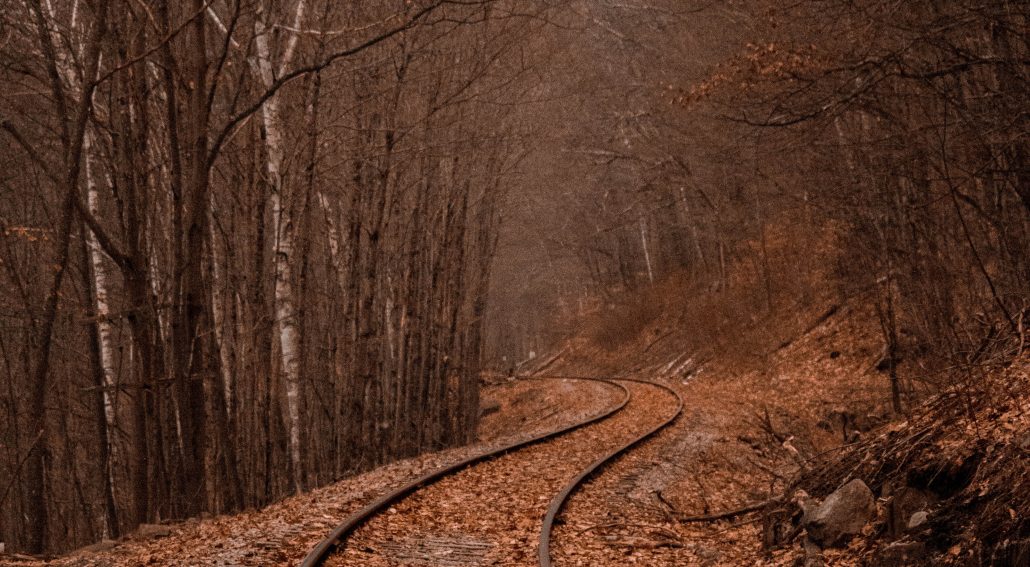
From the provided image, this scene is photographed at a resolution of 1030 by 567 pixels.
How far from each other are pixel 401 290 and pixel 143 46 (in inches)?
389

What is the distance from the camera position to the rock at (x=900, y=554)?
18.1 feet

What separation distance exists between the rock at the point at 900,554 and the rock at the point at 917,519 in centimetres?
14

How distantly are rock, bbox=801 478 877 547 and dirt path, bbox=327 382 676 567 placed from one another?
239 centimetres

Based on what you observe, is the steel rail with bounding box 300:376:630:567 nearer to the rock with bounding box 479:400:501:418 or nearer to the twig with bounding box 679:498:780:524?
the twig with bounding box 679:498:780:524

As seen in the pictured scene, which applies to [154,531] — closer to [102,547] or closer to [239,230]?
[102,547]

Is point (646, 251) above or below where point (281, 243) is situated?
below

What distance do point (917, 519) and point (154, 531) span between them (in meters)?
7.23

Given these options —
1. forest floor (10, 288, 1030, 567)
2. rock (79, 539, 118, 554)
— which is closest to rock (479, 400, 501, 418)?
forest floor (10, 288, 1030, 567)

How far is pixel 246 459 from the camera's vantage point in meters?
13.6

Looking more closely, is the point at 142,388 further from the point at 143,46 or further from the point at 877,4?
the point at 877,4

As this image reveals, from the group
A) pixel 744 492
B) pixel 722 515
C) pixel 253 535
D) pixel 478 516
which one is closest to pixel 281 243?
pixel 478 516

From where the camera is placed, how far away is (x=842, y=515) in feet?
21.7

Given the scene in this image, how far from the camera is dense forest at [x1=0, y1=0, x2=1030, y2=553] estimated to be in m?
10.6

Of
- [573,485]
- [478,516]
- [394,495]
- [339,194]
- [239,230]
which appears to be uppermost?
[339,194]
